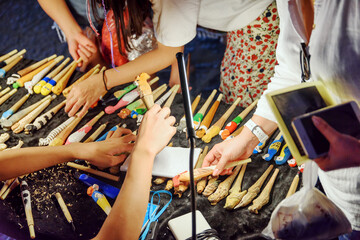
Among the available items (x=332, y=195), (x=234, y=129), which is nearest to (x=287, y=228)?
(x=332, y=195)

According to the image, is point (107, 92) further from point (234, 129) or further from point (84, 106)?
point (234, 129)

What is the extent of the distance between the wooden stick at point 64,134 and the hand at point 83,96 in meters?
0.06

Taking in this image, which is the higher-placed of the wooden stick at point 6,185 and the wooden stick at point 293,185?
the wooden stick at point 6,185

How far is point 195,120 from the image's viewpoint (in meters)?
1.79

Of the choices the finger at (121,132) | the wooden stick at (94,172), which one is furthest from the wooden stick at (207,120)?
the wooden stick at (94,172)

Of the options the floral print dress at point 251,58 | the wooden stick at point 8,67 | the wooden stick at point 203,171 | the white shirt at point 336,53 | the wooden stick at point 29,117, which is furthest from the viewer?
the wooden stick at point 8,67

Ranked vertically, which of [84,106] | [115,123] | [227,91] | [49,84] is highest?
[49,84]

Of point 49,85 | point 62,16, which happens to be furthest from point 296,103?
point 62,16

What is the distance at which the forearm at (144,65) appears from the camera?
2166mm

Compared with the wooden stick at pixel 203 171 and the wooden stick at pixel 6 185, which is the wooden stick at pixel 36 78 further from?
the wooden stick at pixel 203 171

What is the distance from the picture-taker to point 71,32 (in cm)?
254

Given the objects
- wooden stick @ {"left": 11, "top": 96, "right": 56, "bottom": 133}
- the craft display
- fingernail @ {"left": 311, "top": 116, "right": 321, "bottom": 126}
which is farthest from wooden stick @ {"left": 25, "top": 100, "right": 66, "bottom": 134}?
fingernail @ {"left": 311, "top": 116, "right": 321, "bottom": 126}

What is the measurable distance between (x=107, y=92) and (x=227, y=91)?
103cm

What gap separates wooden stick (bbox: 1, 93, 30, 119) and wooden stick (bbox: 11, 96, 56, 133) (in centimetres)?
14
